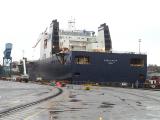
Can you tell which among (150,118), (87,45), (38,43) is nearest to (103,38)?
(87,45)

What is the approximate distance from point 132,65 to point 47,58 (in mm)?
20372

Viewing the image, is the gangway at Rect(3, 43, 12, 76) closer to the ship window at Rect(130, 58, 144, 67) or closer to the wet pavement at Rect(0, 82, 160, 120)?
the ship window at Rect(130, 58, 144, 67)

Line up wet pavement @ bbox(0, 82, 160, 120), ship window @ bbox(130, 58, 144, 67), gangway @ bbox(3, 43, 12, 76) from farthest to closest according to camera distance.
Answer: gangway @ bbox(3, 43, 12, 76)
ship window @ bbox(130, 58, 144, 67)
wet pavement @ bbox(0, 82, 160, 120)

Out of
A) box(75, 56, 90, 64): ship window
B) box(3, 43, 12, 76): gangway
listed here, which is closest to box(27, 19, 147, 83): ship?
box(75, 56, 90, 64): ship window

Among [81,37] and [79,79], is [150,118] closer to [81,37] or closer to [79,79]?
[79,79]

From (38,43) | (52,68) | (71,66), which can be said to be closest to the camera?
(71,66)

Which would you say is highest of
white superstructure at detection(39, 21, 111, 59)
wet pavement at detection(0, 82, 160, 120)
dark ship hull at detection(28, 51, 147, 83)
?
white superstructure at detection(39, 21, 111, 59)

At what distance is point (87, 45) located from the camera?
88312 millimetres

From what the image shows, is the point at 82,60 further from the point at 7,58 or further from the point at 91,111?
the point at 7,58

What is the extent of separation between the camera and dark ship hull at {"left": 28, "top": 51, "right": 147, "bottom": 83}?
73.5 meters

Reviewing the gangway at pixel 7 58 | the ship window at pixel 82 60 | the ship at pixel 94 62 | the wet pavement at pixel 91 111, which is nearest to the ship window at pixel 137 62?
the ship at pixel 94 62

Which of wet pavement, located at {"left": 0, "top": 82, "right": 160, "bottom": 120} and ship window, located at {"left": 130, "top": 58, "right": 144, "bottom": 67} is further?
ship window, located at {"left": 130, "top": 58, "right": 144, "bottom": 67}

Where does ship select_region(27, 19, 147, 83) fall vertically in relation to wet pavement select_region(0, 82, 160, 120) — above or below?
above

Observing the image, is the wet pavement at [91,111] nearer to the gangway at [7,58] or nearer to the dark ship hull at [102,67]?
the dark ship hull at [102,67]
